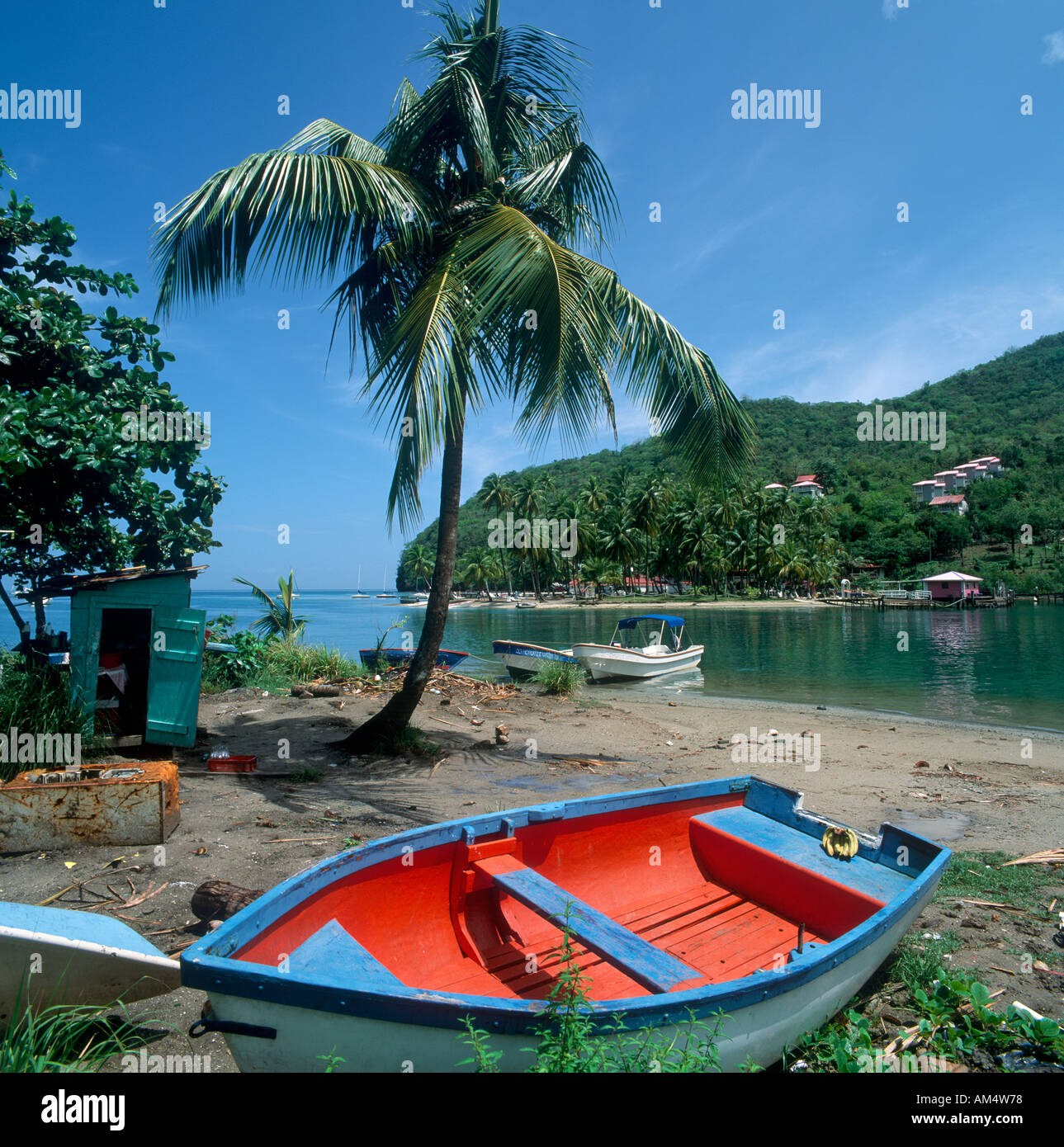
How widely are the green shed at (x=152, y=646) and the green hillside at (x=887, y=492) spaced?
41392 mm

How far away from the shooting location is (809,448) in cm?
13862

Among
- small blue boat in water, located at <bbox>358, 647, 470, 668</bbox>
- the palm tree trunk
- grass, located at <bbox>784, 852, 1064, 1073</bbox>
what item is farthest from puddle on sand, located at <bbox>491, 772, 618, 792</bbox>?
small blue boat in water, located at <bbox>358, 647, 470, 668</bbox>

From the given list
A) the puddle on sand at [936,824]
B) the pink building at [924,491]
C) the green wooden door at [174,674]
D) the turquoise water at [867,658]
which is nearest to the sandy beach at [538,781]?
the puddle on sand at [936,824]

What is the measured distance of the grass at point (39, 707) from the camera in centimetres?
674

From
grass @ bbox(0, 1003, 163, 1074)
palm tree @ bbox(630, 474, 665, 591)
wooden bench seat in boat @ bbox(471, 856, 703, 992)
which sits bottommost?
grass @ bbox(0, 1003, 163, 1074)

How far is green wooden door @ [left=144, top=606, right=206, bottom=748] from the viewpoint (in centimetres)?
848

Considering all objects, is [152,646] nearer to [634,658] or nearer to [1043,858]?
[1043,858]

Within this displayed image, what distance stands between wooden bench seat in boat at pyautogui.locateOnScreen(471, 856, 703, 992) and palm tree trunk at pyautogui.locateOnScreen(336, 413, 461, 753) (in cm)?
461

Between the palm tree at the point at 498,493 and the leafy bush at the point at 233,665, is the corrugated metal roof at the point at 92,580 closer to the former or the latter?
the leafy bush at the point at 233,665

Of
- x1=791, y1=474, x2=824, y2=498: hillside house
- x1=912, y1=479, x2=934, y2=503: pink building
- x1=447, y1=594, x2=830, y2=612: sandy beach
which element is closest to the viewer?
x1=447, y1=594, x2=830, y2=612: sandy beach

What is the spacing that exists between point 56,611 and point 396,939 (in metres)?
100

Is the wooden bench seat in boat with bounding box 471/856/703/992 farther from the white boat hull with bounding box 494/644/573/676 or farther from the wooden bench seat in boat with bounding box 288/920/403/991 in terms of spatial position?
the white boat hull with bounding box 494/644/573/676

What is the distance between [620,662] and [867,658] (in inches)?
567
